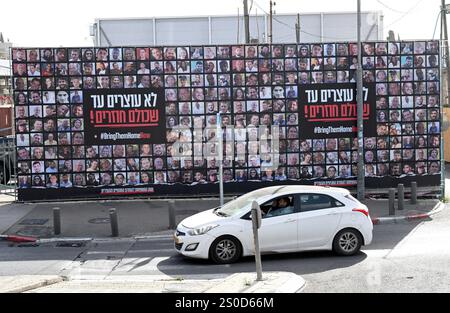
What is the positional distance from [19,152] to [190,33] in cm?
3925

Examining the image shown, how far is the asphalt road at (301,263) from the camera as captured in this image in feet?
32.1

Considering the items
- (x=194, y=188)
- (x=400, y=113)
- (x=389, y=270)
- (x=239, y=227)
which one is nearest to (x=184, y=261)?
(x=239, y=227)

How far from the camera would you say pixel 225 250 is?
11.5 metres

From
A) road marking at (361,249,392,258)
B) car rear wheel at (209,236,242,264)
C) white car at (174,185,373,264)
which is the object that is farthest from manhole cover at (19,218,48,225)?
road marking at (361,249,392,258)

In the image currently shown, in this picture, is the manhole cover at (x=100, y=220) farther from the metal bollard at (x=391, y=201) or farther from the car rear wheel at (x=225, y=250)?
the metal bollard at (x=391, y=201)

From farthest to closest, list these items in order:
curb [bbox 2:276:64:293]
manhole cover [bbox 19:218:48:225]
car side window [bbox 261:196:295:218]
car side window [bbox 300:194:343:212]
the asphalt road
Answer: manhole cover [bbox 19:218:48:225] < car side window [bbox 300:194:343:212] < car side window [bbox 261:196:295:218] < the asphalt road < curb [bbox 2:276:64:293]

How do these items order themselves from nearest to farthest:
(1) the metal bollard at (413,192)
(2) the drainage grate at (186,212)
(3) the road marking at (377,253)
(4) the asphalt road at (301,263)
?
(4) the asphalt road at (301,263), (3) the road marking at (377,253), (2) the drainage grate at (186,212), (1) the metal bollard at (413,192)

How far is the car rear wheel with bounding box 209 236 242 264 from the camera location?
37.4 feet

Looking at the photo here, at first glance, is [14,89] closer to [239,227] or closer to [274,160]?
[274,160]

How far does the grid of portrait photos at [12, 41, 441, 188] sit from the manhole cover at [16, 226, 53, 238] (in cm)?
356

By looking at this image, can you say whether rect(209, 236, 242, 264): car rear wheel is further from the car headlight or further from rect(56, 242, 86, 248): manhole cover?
rect(56, 242, 86, 248): manhole cover

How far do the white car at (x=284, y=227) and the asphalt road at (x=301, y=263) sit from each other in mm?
273

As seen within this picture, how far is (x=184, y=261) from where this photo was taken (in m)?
12.1

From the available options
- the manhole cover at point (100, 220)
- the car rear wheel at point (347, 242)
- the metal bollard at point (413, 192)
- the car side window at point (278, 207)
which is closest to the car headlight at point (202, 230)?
the car side window at point (278, 207)
